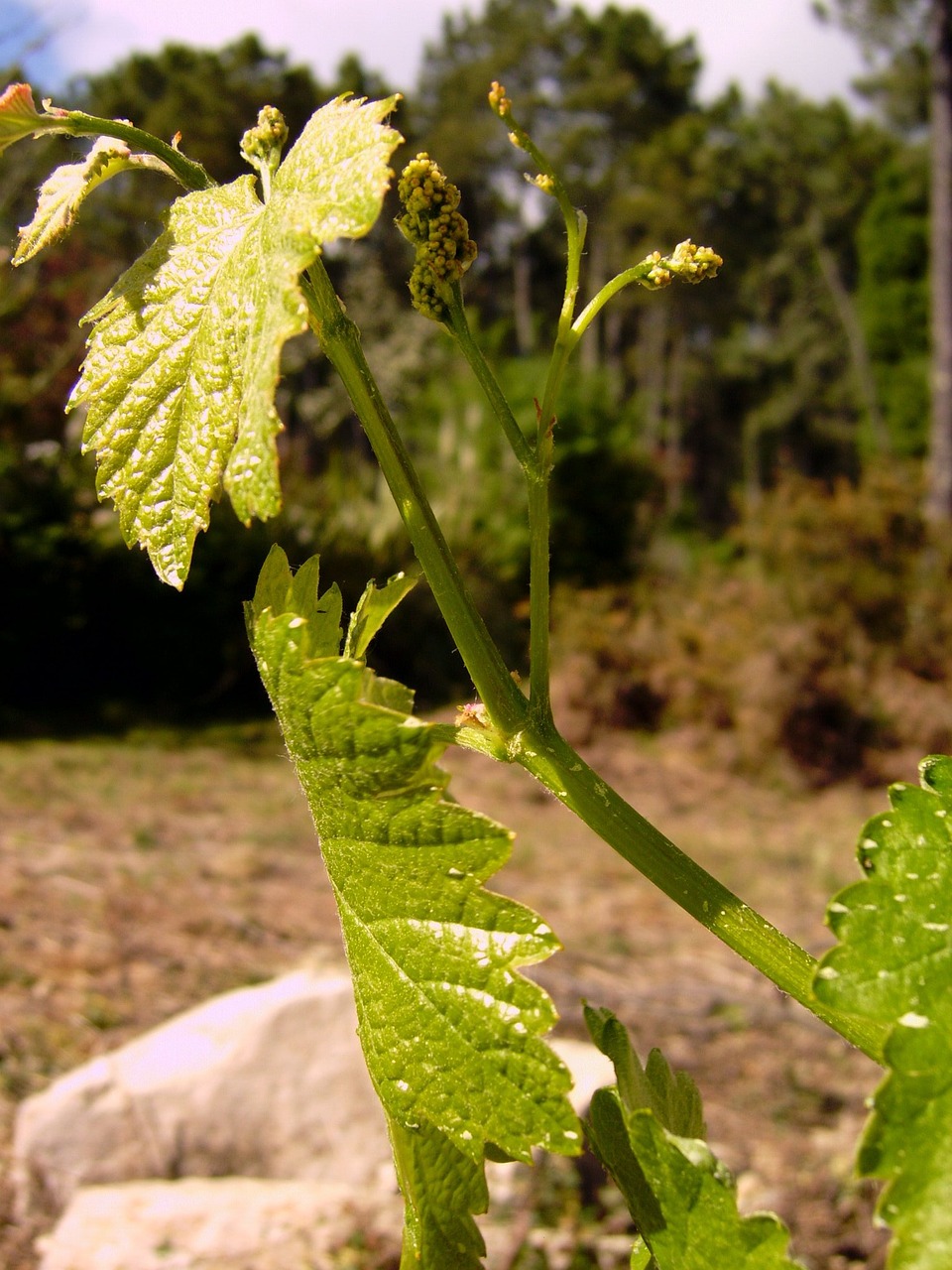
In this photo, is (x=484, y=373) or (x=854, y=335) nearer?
(x=484, y=373)

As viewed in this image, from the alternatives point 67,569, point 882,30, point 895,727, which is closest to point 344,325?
point 895,727

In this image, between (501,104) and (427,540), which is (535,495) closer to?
(427,540)

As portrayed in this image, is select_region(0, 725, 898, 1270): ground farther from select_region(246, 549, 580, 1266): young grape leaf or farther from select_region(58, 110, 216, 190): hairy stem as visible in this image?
select_region(58, 110, 216, 190): hairy stem

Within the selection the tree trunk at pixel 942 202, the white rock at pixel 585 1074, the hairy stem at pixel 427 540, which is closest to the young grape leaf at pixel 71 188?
the hairy stem at pixel 427 540

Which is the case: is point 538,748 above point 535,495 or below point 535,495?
below

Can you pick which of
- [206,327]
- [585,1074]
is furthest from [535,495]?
[585,1074]

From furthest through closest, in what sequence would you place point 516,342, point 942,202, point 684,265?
point 516,342
point 942,202
point 684,265

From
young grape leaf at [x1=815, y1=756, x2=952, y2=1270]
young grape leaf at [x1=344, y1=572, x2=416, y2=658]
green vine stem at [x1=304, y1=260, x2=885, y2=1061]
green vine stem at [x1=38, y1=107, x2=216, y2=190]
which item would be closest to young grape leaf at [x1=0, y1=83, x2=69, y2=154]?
green vine stem at [x1=38, y1=107, x2=216, y2=190]
